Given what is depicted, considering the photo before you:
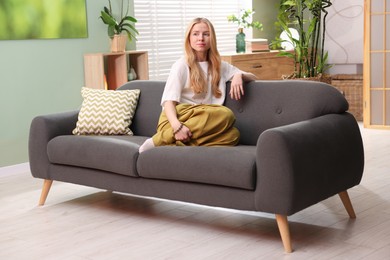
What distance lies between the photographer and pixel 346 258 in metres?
3.00

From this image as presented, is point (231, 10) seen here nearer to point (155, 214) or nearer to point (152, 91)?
point (152, 91)

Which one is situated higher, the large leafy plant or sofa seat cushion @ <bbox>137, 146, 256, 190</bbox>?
the large leafy plant

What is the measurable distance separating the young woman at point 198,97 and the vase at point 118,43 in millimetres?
2013

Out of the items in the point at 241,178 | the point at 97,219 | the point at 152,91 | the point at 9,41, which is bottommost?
the point at 97,219

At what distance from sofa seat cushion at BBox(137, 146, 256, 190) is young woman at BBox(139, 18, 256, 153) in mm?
109

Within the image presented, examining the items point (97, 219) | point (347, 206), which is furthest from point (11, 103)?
point (347, 206)

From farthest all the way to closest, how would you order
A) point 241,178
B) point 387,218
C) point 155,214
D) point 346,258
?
1. point 155,214
2. point 387,218
3. point 241,178
4. point 346,258

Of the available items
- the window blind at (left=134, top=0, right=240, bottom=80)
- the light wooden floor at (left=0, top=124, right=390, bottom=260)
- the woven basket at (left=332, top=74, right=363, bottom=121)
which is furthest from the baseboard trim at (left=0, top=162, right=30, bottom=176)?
the woven basket at (left=332, top=74, right=363, bottom=121)

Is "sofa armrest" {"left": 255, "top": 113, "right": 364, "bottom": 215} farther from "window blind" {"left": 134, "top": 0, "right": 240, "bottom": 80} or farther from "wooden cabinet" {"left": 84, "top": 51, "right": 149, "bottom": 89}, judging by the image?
"window blind" {"left": 134, "top": 0, "right": 240, "bottom": 80}

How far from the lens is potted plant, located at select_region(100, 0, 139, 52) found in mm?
5750

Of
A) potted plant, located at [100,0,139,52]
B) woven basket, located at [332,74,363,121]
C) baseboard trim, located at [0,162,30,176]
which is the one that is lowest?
baseboard trim, located at [0,162,30,176]

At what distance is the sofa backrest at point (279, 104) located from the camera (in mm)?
3594

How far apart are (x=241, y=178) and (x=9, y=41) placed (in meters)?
2.65

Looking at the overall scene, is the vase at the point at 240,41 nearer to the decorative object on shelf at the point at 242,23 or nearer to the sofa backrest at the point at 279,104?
the decorative object on shelf at the point at 242,23
